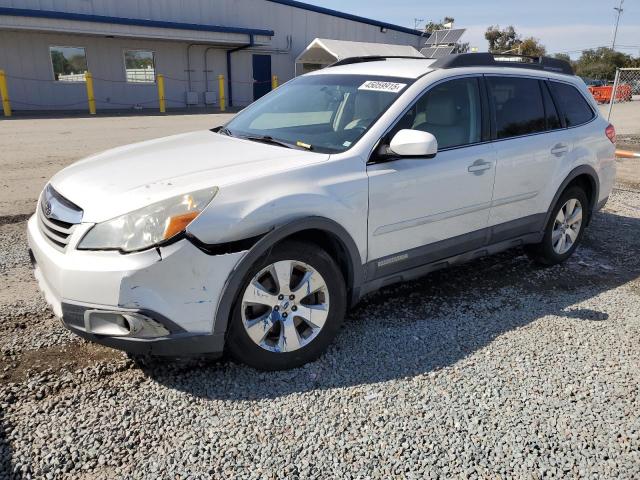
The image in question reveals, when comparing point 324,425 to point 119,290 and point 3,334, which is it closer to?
point 119,290

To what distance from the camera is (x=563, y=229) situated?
492cm

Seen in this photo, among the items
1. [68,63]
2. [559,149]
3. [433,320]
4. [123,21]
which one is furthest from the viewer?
[68,63]

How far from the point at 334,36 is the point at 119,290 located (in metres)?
28.9

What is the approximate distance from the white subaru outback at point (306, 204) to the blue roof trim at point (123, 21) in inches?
699

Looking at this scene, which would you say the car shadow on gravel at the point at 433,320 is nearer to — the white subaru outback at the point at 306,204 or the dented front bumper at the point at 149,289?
the white subaru outback at the point at 306,204

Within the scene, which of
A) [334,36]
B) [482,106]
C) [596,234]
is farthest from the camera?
[334,36]

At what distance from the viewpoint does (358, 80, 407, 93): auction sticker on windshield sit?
359cm

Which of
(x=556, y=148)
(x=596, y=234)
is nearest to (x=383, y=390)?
(x=556, y=148)

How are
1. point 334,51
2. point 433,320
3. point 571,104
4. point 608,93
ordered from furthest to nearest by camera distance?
point 608,93
point 334,51
point 571,104
point 433,320

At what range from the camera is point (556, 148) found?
4.52 metres

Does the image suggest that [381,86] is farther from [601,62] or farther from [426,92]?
[601,62]

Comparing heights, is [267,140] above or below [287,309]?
above

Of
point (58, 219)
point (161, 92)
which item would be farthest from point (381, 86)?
point (161, 92)

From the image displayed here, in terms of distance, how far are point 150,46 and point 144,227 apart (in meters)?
22.8
